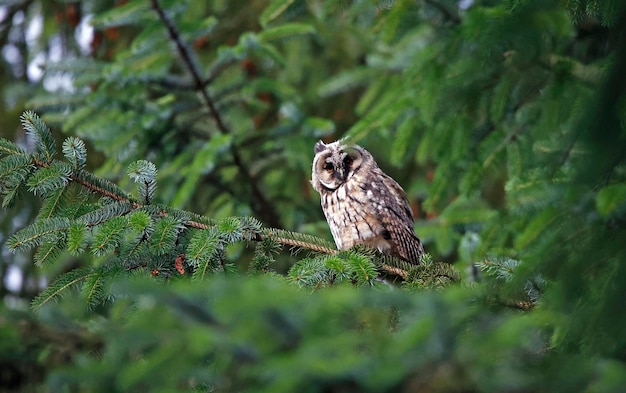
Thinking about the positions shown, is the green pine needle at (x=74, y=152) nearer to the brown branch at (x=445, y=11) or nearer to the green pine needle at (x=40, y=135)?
the green pine needle at (x=40, y=135)

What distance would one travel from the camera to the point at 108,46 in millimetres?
5719

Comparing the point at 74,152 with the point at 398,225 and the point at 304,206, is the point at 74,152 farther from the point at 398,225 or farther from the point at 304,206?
the point at 304,206

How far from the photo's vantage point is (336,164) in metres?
3.58

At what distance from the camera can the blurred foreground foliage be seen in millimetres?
1240

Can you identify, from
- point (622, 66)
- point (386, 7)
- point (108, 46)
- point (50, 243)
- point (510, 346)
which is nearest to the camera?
point (510, 346)

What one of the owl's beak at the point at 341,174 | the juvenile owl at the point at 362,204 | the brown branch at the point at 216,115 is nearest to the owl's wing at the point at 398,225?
the juvenile owl at the point at 362,204

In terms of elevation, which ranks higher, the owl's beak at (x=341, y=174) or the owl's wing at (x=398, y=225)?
the owl's beak at (x=341, y=174)

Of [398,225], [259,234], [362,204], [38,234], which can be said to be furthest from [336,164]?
[38,234]

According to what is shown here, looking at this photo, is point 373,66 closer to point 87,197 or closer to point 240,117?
point 240,117

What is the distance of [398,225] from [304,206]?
1.52m

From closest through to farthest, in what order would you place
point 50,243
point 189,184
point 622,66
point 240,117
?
point 622,66 → point 50,243 → point 189,184 → point 240,117

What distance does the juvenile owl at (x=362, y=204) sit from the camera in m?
3.38

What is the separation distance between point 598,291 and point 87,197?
4.86 ft

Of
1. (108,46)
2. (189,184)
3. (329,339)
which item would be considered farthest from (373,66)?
(329,339)
